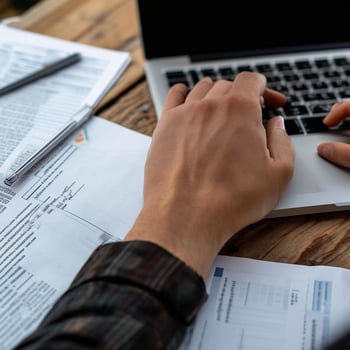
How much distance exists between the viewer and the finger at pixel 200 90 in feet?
2.19

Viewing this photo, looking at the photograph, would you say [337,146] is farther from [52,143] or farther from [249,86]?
[52,143]

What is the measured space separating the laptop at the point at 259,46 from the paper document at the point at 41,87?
8cm

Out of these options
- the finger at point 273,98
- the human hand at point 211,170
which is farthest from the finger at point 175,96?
the finger at point 273,98

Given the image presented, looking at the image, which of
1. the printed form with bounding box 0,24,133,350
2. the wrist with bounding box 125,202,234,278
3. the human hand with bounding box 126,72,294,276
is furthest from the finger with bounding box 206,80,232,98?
the wrist with bounding box 125,202,234,278

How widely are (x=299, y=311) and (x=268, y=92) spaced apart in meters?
0.31

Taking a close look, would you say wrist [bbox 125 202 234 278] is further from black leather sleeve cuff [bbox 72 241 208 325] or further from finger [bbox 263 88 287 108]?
finger [bbox 263 88 287 108]

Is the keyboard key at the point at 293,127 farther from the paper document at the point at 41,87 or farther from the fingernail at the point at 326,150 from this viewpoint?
the paper document at the point at 41,87

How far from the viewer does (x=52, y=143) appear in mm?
657

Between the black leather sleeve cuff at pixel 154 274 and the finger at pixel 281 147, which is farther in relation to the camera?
the finger at pixel 281 147

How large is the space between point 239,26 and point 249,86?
17cm

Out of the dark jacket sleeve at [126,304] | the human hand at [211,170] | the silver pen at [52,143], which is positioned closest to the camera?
the dark jacket sleeve at [126,304]

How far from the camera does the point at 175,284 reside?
44 cm

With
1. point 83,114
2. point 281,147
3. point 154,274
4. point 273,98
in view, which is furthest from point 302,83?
point 154,274

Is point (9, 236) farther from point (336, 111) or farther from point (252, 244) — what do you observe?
point (336, 111)
